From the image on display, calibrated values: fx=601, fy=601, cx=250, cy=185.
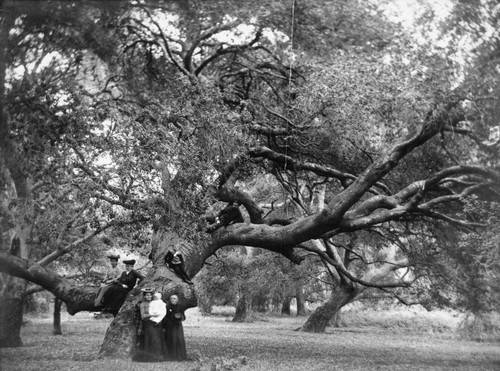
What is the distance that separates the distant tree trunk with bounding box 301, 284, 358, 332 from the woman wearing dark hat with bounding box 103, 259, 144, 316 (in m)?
12.3

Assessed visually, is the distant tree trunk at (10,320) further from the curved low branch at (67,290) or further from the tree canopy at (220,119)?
the curved low branch at (67,290)

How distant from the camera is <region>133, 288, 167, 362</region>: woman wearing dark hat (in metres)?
8.44

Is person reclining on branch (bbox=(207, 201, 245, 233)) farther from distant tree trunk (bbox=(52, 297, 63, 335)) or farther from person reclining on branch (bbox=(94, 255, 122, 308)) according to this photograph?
distant tree trunk (bbox=(52, 297, 63, 335))

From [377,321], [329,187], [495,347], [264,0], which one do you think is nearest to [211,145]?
[264,0]

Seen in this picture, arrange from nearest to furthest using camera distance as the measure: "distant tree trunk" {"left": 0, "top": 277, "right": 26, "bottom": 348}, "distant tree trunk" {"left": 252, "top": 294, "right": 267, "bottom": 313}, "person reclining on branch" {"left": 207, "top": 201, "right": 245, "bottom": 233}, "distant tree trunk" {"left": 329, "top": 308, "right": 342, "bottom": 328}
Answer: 1. "distant tree trunk" {"left": 0, "top": 277, "right": 26, "bottom": 348}
2. "person reclining on branch" {"left": 207, "top": 201, "right": 245, "bottom": 233}
3. "distant tree trunk" {"left": 329, "top": 308, "right": 342, "bottom": 328}
4. "distant tree trunk" {"left": 252, "top": 294, "right": 267, "bottom": 313}

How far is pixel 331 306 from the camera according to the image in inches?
867

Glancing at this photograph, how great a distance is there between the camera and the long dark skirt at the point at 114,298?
10039mm

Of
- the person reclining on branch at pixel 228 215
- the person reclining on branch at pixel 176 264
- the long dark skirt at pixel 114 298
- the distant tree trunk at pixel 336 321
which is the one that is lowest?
the distant tree trunk at pixel 336 321

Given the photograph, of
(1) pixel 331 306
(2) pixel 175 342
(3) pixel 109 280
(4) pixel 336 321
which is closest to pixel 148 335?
(2) pixel 175 342

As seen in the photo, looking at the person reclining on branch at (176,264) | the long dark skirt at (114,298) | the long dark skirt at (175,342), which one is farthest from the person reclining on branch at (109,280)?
the long dark skirt at (175,342)

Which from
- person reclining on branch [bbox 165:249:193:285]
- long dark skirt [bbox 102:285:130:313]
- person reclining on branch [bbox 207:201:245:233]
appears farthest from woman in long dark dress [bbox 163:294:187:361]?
person reclining on branch [bbox 207:201:245:233]

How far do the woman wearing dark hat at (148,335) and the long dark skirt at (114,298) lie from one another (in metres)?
0.78

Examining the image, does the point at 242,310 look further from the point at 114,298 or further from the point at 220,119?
the point at 220,119

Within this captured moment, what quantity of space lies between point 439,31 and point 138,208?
466cm
